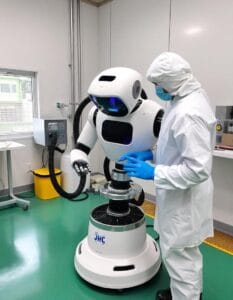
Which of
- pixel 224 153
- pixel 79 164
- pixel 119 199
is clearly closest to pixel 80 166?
pixel 79 164

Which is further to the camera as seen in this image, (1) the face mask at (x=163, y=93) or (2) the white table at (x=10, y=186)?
(2) the white table at (x=10, y=186)

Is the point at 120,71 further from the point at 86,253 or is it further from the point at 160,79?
the point at 86,253

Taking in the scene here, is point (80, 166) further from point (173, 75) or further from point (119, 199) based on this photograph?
point (173, 75)

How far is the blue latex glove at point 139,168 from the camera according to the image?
142cm

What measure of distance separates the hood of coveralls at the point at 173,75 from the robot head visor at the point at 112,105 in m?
0.26

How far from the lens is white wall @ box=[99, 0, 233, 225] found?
2551 mm

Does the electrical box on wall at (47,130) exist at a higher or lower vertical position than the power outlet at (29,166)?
higher

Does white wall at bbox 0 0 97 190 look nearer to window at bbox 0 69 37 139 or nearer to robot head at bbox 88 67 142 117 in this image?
window at bbox 0 69 37 139

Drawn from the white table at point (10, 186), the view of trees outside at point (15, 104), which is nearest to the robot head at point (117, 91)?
the white table at point (10, 186)

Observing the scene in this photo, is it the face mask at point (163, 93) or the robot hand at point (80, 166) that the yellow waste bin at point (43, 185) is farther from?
the face mask at point (163, 93)

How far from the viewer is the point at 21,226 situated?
2.78 metres

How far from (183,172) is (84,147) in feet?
3.39

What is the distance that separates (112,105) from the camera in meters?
1.59

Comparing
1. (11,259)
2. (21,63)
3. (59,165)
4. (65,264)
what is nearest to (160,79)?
(65,264)
